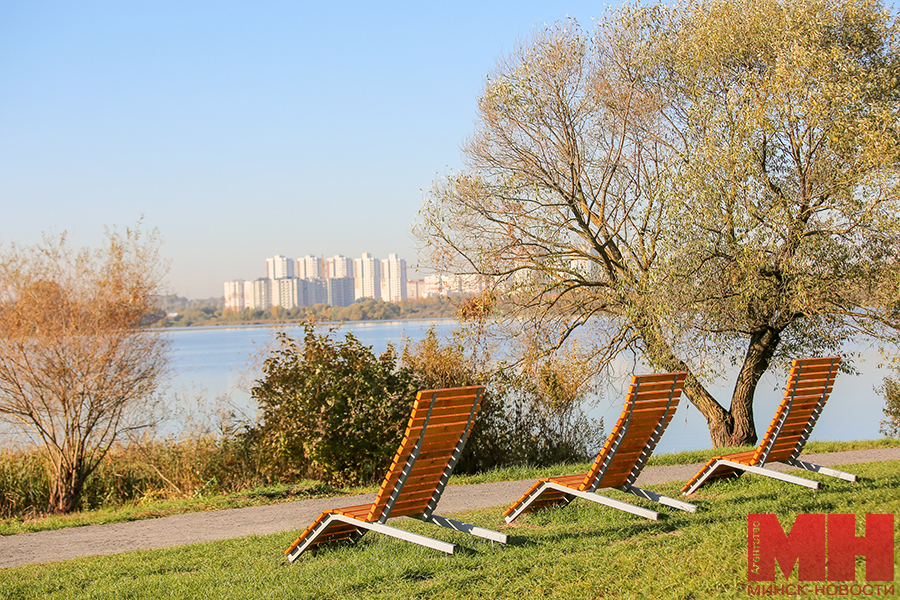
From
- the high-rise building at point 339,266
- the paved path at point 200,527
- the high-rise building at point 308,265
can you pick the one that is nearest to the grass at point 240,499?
the paved path at point 200,527

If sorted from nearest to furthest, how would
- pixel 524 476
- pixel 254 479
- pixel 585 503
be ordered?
1. pixel 585 503
2. pixel 524 476
3. pixel 254 479

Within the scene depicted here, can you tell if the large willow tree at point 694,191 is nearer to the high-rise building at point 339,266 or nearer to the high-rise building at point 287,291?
the high-rise building at point 287,291

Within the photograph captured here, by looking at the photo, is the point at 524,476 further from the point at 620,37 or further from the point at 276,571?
the point at 620,37

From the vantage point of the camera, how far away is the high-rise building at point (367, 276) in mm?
25328

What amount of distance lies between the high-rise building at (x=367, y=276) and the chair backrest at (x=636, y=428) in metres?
16.7

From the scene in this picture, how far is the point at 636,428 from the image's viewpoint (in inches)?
230

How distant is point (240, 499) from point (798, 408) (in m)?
5.98

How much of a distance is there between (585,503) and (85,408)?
7.48m

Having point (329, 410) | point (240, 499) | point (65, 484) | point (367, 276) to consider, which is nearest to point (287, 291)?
point (367, 276)

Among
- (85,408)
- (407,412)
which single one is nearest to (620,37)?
(407,412)

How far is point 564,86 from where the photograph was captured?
44.6ft

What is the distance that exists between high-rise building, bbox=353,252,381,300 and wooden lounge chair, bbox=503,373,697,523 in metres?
16.5

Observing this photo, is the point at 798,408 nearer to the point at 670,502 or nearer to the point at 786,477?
the point at 786,477

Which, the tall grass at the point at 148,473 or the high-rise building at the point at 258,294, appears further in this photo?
the high-rise building at the point at 258,294
